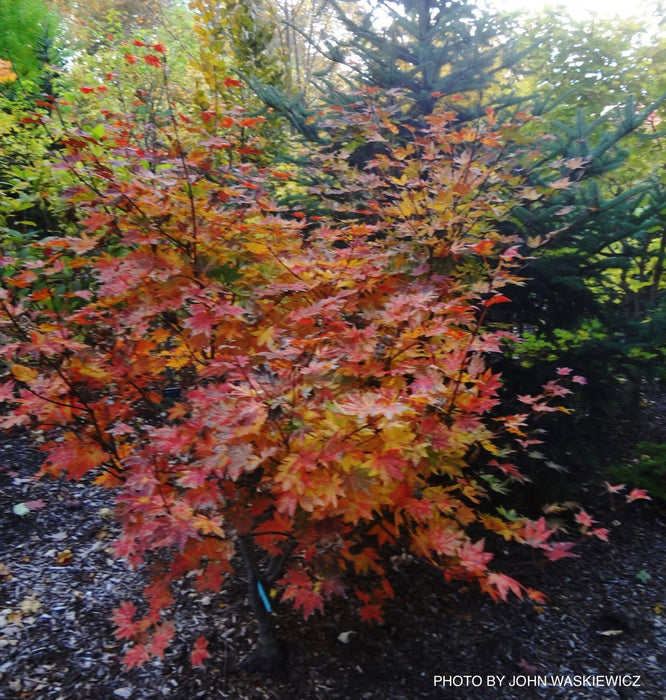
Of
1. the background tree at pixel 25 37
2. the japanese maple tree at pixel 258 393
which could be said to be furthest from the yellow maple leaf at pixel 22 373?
the background tree at pixel 25 37

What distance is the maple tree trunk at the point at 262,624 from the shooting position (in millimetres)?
2182

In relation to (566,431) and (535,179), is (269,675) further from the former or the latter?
(535,179)

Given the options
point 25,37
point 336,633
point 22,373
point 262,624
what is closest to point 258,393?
point 22,373

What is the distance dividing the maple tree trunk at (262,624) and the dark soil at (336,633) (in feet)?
0.13

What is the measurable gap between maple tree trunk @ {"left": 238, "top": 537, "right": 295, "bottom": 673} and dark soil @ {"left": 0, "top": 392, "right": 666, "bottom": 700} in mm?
40

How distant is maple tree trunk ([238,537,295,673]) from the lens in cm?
218

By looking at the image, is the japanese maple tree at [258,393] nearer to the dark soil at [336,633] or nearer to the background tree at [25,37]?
the dark soil at [336,633]

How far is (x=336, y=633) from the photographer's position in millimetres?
2436

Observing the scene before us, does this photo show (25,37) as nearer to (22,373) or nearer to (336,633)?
(22,373)

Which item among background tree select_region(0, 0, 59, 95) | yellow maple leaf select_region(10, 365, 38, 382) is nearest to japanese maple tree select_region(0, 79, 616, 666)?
yellow maple leaf select_region(10, 365, 38, 382)

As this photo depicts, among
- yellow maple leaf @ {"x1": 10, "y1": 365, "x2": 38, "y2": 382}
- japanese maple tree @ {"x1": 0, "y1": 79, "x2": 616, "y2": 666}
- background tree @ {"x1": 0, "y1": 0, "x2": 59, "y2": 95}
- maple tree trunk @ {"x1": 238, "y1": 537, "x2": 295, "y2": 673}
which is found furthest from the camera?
background tree @ {"x1": 0, "y1": 0, "x2": 59, "y2": 95}

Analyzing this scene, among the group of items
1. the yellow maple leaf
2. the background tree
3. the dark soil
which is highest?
the background tree

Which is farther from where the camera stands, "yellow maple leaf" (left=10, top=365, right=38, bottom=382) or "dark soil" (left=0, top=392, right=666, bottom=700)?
"dark soil" (left=0, top=392, right=666, bottom=700)

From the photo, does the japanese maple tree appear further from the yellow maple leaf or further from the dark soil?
the dark soil
